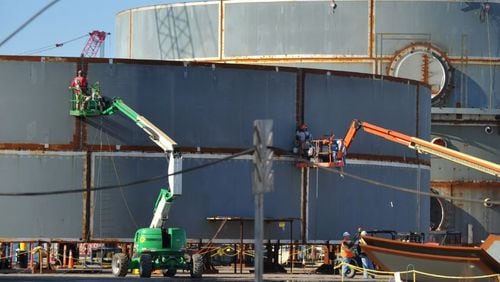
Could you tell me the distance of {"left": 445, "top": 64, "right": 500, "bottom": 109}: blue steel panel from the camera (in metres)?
66.9

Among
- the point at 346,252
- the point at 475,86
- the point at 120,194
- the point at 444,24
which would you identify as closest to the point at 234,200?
the point at 120,194

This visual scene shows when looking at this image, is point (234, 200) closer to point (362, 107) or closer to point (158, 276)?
point (158, 276)

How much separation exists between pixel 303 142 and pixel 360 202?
3872 mm

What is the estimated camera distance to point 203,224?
50531mm

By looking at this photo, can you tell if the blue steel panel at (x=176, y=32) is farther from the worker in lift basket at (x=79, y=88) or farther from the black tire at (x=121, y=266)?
the black tire at (x=121, y=266)

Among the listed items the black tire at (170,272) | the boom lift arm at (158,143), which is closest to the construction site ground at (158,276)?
the black tire at (170,272)

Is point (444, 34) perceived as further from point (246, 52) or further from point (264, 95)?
point (264, 95)

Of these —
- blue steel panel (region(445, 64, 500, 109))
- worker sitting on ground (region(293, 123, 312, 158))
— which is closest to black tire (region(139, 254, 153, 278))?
worker sitting on ground (region(293, 123, 312, 158))

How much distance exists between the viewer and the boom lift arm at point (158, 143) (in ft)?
149

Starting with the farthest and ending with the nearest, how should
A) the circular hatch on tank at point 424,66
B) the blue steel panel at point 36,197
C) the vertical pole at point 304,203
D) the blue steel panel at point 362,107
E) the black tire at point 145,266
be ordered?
the circular hatch on tank at point 424,66, the blue steel panel at point 362,107, the vertical pole at point 304,203, the blue steel panel at point 36,197, the black tire at point 145,266

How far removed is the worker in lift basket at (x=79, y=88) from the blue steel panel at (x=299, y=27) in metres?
18.3

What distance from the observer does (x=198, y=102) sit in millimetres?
50875

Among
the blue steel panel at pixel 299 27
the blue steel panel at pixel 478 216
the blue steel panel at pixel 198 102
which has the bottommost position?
the blue steel panel at pixel 478 216

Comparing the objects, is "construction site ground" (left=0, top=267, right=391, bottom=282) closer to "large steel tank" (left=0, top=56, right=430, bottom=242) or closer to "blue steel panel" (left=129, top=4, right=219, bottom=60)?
"large steel tank" (left=0, top=56, right=430, bottom=242)
